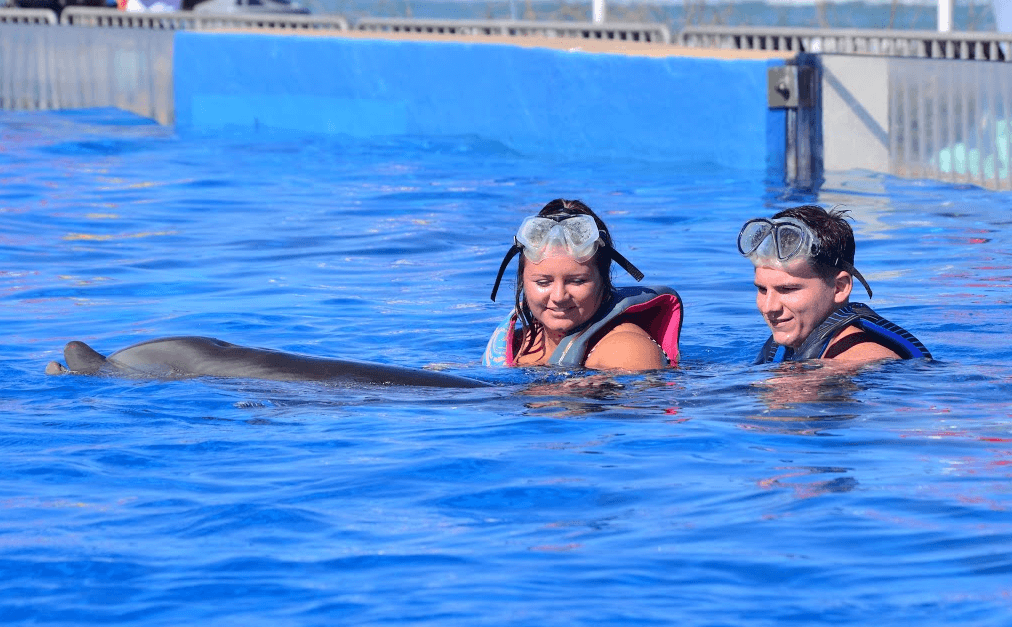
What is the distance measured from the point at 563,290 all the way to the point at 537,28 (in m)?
9.89

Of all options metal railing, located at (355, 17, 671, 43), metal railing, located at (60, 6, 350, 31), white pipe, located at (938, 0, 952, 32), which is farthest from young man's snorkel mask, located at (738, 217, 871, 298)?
metal railing, located at (60, 6, 350, 31)

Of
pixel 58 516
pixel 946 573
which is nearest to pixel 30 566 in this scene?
pixel 58 516

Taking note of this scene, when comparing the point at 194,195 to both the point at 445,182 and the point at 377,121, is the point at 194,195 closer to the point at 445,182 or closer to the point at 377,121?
the point at 445,182

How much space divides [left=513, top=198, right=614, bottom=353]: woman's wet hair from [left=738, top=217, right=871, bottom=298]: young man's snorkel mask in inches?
21.3

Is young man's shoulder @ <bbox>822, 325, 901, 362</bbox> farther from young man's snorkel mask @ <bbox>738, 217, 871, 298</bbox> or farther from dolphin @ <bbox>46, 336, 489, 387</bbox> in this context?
dolphin @ <bbox>46, 336, 489, 387</bbox>

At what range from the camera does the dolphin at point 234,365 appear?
5.32 meters

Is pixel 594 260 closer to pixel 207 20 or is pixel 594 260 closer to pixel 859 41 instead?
pixel 859 41

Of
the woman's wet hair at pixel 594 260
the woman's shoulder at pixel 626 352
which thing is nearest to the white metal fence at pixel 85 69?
the woman's wet hair at pixel 594 260

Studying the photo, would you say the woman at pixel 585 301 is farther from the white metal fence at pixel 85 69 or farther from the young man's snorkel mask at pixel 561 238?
the white metal fence at pixel 85 69

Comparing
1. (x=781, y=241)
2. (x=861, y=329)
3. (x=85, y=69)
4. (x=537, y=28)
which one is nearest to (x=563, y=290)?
(x=781, y=241)

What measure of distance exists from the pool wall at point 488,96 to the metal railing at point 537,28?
918 millimetres

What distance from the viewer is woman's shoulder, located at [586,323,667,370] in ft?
17.6

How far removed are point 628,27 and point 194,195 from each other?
4753 millimetres

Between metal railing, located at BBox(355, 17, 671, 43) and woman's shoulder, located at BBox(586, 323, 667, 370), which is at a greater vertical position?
metal railing, located at BBox(355, 17, 671, 43)
